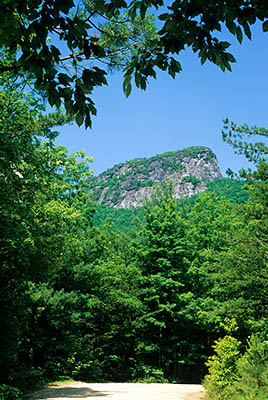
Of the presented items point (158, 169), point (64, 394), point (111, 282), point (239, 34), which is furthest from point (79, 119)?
point (158, 169)

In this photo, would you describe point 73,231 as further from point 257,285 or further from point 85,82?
point 85,82

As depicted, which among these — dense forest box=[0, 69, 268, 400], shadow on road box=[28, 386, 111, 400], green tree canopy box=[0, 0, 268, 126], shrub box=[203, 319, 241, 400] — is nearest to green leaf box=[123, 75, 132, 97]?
green tree canopy box=[0, 0, 268, 126]

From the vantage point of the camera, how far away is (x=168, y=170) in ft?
382

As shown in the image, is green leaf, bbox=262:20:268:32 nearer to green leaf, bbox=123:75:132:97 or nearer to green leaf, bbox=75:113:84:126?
green leaf, bbox=123:75:132:97

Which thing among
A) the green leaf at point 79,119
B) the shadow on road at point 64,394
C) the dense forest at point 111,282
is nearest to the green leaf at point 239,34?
the green leaf at point 79,119

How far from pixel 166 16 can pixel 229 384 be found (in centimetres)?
944

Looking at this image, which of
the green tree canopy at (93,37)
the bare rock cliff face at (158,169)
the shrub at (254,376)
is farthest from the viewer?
the bare rock cliff face at (158,169)

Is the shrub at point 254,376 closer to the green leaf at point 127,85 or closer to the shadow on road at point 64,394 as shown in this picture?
the shadow on road at point 64,394

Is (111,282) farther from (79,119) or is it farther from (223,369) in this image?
(79,119)

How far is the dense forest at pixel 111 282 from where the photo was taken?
8797mm

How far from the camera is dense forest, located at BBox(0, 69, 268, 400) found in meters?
8.80

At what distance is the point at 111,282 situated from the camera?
18750 mm

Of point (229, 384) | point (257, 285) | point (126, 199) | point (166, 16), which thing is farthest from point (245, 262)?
point (126, 199)

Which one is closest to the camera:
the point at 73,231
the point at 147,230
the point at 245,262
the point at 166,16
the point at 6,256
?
the point at 166,16
